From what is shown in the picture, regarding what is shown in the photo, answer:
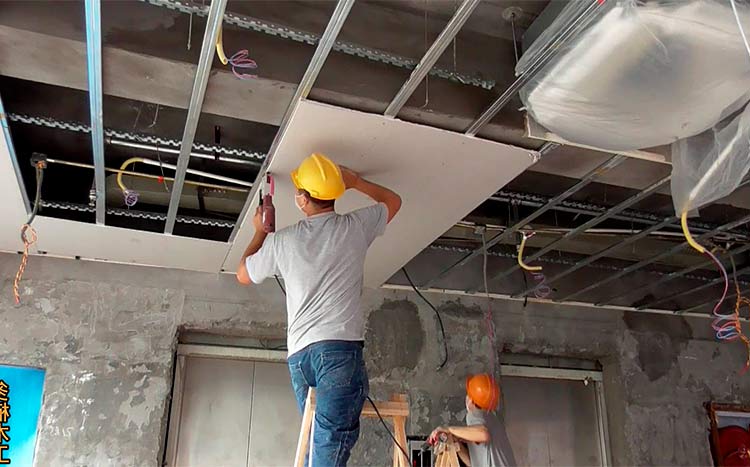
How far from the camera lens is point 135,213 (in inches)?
117

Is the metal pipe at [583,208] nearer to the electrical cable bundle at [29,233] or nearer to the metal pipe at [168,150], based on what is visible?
the metal pipe at [168,150]

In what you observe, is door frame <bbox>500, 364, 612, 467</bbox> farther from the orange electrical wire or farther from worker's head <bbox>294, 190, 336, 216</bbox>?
the orange electrical wire

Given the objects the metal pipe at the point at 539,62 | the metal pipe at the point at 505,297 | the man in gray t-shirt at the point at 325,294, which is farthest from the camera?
the metal pipe at the point at 505,297

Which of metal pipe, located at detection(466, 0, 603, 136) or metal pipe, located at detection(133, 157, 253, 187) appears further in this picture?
metal pipe, located at detection(133, 157, 253, 187)

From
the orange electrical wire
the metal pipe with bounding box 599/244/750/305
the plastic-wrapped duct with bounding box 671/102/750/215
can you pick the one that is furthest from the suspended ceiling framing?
the metal pipe with bounding box 599/244/750/305

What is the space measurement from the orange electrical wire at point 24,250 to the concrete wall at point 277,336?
4cm

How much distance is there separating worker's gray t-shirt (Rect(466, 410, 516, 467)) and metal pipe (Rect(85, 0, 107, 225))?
2.11m

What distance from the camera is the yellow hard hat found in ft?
7.17

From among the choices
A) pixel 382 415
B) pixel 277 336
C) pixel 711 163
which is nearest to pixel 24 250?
pixel 277 336

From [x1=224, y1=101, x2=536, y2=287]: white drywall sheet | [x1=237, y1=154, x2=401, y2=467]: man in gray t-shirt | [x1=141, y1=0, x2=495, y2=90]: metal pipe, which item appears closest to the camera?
[x1=141, y1=0, x2=495, y2=90]: metal pipe

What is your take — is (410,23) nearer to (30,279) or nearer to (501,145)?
(501,145)

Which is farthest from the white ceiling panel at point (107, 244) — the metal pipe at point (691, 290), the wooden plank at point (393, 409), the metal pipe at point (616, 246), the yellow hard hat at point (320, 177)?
the metal pipe at point (691, 290)

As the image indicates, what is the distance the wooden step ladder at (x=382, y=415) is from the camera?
6.89 feet

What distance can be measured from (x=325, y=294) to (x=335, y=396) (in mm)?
337
